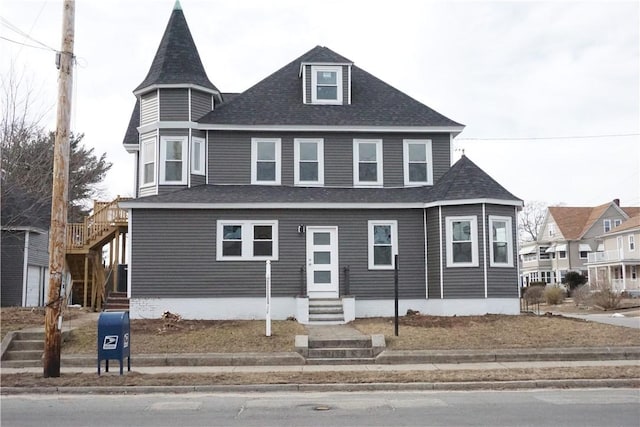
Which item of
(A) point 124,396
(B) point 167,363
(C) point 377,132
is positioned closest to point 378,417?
(A) point 124,396

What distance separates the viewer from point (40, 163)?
2433 centimetres

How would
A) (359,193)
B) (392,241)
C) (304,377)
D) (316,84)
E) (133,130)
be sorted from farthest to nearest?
(133,130), (316,84), (359,193), (392,241), (304,377)

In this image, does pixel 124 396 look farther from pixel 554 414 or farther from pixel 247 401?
pixel 554 414

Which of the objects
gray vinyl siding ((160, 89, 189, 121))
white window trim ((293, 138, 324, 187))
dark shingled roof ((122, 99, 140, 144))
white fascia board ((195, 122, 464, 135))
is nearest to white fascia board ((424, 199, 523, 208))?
white fascia board ((195, 122, 464, 135))

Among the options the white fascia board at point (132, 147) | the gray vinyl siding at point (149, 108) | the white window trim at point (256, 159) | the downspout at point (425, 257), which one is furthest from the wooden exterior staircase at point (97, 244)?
the downspout at point (425, 257)

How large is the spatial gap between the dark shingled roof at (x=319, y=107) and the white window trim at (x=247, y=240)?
3.89 m

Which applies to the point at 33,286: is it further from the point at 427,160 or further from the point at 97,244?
the point at 427,160

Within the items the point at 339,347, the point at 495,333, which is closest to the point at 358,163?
the point at 495,333

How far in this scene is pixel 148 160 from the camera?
24219 mm

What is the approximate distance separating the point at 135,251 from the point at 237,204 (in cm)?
359

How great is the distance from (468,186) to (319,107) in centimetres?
641

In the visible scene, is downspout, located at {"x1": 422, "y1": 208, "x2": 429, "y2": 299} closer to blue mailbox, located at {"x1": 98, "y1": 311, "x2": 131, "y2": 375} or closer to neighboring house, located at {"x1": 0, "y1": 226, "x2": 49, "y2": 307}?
blue mailbox, located at {"x1": 98, "y1": 311, "x2": 131, "y2": 375}

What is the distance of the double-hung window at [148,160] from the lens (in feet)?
78.6

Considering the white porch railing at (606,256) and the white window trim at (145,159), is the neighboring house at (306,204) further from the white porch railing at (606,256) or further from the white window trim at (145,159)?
the white porch railing at (606,256)
